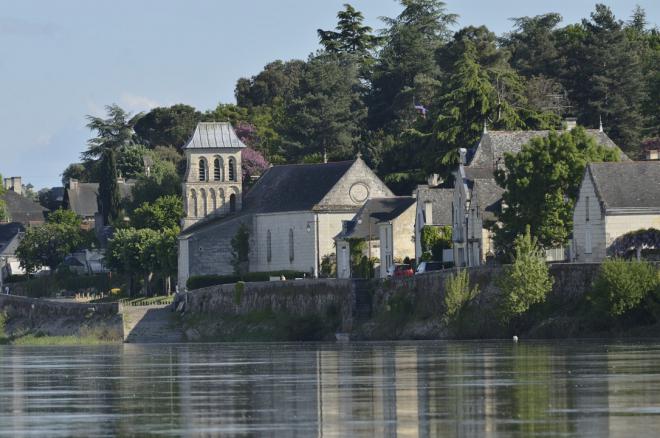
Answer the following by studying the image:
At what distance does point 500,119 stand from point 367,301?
23.7m

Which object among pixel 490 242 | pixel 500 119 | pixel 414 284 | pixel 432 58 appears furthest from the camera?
pixel 432 58

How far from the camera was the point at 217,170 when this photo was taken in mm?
118938

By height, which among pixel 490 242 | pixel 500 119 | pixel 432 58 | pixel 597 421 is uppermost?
pixel 432 58

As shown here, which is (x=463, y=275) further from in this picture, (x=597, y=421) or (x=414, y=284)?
(x=597, y=421)

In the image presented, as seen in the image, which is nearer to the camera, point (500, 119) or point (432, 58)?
point (500, 119)

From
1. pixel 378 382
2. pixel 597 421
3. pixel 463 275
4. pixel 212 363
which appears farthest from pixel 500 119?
pixel 597 421

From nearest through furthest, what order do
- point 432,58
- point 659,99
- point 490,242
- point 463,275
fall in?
point 463,275
point 490,242
point 659,99
point 432,58

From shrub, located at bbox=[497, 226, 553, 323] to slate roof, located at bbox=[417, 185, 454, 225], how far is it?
21.6m

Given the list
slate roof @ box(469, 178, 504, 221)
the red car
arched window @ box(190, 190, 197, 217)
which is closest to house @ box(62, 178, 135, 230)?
arched window @ box(190, 190, 197, 217)

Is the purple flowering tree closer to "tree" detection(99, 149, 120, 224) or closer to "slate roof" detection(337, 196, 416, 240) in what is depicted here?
"slate roof" detection(337, 196, 416, 240)

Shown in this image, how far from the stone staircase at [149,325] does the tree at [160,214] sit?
20.8m

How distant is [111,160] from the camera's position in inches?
5837

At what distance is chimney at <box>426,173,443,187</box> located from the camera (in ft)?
346

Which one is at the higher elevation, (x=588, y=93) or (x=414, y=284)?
(x=588, y=93)
